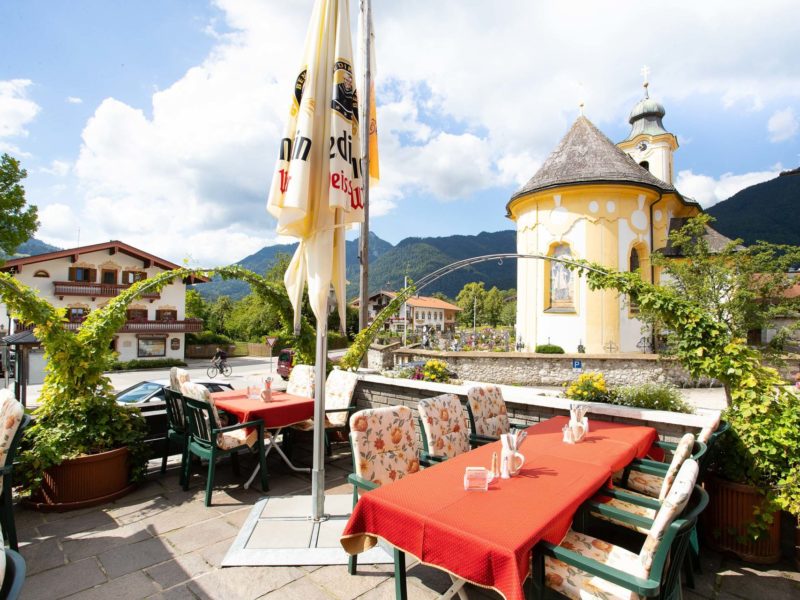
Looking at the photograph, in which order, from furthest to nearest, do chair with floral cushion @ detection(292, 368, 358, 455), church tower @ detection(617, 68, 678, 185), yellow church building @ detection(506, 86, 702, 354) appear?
church tower @ detection(617, 68, 678, 185)
yellow church building @ detection(506, 86, 702, 354)
chair with floral cushion @ detection(292, 368, 358, 455)

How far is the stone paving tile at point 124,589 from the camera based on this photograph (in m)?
2.68

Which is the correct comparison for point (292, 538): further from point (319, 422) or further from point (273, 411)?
point (273, 411)

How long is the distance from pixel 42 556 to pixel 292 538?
1797 millimetres

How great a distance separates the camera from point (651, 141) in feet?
86.9

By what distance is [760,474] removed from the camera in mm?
3244

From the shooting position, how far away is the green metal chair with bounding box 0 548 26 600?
1.46 meters

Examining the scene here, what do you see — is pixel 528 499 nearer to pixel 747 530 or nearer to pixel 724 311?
pixel 747 530

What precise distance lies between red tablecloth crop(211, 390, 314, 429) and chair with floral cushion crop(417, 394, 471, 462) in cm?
175

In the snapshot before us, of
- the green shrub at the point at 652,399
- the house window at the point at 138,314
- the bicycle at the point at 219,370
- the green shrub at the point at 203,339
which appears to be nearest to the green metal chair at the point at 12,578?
the green shrub at the point at 652,399

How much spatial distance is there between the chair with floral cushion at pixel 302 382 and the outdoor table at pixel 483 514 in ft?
10.3

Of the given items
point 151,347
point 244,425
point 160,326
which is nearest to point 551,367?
point 244,425

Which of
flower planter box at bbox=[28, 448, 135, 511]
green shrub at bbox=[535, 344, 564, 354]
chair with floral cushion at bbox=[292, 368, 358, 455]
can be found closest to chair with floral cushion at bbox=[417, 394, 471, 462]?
chair with floral cushion at bbox=[292, 368, 358, 455]

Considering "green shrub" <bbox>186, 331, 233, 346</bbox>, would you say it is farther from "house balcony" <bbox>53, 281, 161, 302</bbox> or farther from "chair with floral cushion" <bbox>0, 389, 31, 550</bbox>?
"chair with floral cushion" <bbox>0, 389, 31, 550</bbox>

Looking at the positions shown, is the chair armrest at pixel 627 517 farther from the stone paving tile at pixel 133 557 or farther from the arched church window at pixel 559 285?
the arched church window at pixel 559 285
